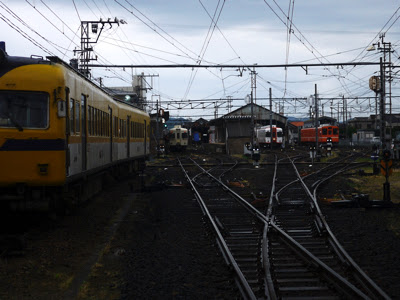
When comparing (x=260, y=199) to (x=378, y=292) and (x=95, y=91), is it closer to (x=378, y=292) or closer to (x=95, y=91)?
(x=95, y=91)

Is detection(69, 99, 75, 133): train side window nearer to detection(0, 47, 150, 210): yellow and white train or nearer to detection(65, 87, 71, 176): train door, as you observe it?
detection(0, 47, 150, 210): yellow and white train

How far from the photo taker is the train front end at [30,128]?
9484 mm

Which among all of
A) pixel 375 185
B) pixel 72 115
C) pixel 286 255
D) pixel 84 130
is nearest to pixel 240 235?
pixel 286 255

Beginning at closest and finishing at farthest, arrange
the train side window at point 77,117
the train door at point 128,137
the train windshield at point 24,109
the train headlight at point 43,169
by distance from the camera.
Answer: the train windshield at point 24,109 → the train headlight at point 43,169 → the train side window at point 77,117 → the train door at point 128,137

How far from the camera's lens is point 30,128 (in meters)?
9.55

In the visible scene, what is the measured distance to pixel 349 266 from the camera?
22.1ft

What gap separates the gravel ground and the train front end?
1056 millimetres

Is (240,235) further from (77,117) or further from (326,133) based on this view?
(326,133)

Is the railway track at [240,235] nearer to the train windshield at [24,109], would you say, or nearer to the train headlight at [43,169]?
the train headlight at [43,169]

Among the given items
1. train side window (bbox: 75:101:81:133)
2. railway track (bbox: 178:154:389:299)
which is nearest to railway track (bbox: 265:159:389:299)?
railway track (bbox: 178:154:389:299)

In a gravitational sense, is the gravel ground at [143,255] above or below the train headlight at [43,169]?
below

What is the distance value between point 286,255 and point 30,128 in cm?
465

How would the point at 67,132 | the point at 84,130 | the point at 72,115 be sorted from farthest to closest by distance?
the point at 84,130 → the point at 72,115 → the point at 67,132

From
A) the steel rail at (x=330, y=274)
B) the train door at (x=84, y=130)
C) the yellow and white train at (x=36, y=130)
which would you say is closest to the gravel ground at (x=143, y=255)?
the steel rail at (x=330, y=274)
